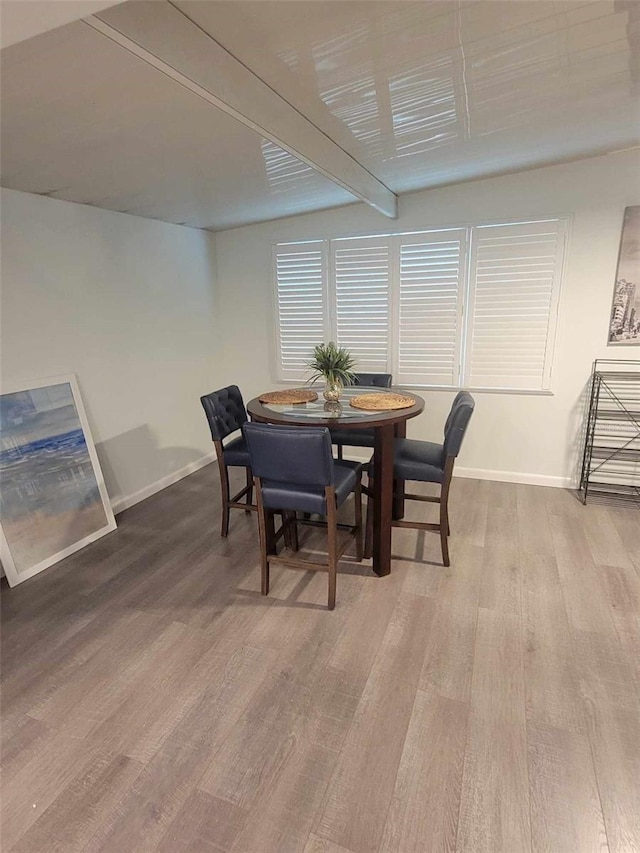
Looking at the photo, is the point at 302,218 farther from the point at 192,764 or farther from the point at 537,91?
the point at 192,764

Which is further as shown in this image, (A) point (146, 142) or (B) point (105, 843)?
(A) point (146, 142)

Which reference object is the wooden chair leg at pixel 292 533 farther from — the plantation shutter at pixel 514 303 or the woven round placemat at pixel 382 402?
the plantation shutter at pixel 514 303

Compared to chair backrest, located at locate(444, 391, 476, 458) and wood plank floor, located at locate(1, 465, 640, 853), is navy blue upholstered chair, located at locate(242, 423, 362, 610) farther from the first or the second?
chair backrest, located at locate(444, 391, 476, 458)

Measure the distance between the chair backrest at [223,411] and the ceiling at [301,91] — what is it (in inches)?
53.3

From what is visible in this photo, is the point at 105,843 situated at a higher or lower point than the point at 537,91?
lower

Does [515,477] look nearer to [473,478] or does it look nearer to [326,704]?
[473,478]

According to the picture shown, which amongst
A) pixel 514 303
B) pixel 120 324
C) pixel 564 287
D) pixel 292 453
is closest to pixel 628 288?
pixel 564 287

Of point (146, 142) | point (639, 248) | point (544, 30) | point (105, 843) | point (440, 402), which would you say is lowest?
point (105, 843)

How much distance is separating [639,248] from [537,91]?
5.84 ft

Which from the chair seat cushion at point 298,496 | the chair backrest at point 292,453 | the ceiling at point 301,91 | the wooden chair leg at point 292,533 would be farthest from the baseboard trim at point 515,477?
the ceiling at point 301,91

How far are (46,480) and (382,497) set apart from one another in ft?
6.90

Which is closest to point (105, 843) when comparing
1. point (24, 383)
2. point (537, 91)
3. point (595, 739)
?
point (595, 739)

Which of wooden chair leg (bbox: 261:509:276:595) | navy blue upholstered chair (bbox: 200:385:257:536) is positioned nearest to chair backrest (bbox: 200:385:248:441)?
navy blue upholstered chair (bbox: 200:385:257:536)

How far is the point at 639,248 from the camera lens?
3.11 metres
